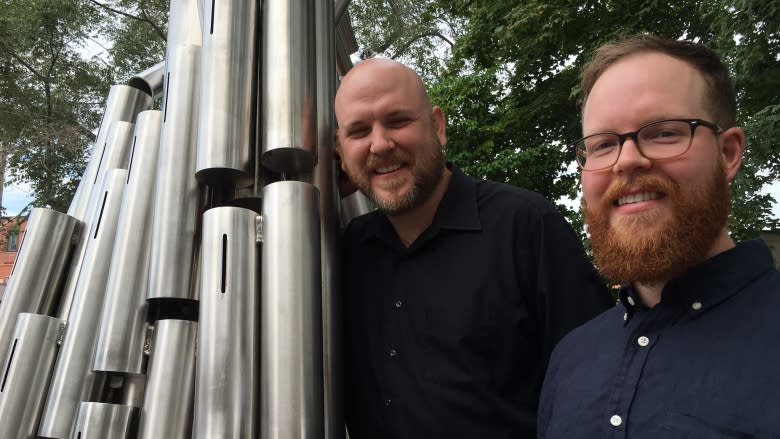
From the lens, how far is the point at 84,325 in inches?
95.6

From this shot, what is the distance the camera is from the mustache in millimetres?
1329

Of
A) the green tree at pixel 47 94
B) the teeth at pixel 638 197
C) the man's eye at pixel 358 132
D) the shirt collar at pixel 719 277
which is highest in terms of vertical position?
the green tree at pixel 47 94

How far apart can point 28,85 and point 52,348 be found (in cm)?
A: 1470

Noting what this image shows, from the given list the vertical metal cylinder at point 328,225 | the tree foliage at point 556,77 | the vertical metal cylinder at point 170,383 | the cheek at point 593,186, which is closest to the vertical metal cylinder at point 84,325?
the vertical metal cylinder at point 170,383

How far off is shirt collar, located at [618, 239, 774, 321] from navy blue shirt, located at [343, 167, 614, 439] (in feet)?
2.32

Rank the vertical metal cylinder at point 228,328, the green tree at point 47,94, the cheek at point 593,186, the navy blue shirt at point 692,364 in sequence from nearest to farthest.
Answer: the navy blue shirt at point 692,364 < the cheek at point 593,186 < the vertical metal cylinder at point 228,328 < the green tree at point 47,94

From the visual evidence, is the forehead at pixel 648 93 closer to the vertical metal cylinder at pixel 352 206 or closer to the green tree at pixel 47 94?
the vertical metal cylinder at pixel 352 206

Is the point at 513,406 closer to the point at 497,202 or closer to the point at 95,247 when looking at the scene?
the point at 497,202

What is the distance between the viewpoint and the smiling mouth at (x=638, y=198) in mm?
1356

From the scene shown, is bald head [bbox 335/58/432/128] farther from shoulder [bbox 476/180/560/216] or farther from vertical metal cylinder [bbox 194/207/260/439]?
vertical metal cylinder [bbox 194/207/260/439]

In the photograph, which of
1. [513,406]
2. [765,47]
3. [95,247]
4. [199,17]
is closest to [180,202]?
[95,247]

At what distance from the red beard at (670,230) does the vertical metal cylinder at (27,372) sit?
2.20 meters

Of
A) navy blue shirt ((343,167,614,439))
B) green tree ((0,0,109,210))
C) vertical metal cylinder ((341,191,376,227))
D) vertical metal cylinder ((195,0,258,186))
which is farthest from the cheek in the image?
green tree ((0,0,109,210))

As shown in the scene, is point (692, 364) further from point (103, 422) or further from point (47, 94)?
point (47, 94)
